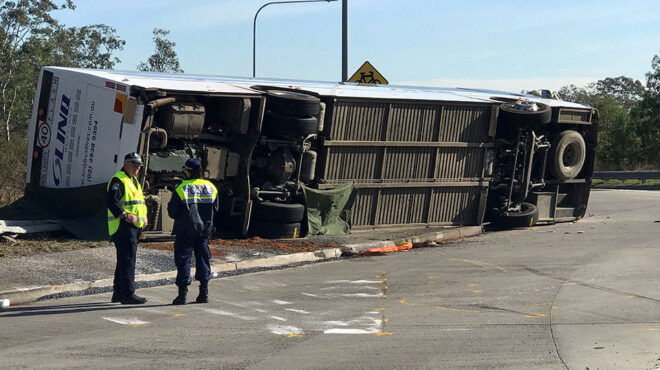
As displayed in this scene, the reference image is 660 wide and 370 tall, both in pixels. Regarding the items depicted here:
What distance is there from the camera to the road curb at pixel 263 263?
9.90 m

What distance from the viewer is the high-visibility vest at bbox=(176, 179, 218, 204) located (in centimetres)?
963

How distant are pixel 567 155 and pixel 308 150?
6.78 m

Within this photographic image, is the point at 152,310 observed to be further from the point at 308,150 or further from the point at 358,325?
the point at 308,150

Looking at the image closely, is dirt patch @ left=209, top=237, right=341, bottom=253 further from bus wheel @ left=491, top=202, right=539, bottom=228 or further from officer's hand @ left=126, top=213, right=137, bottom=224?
bus wheel @ left=491, top=202, right=539, bottom=228

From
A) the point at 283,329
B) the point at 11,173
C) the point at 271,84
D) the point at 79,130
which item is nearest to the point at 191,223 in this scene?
the point at 283,329

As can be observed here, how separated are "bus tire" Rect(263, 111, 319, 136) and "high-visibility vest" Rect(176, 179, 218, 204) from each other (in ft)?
17.0

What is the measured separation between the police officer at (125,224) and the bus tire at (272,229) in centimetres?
551

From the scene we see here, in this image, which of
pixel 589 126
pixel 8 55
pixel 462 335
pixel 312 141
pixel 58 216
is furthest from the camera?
pixel 8 55

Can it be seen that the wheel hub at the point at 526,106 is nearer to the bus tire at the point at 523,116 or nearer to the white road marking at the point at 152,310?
the bus tire at the point at 523,116

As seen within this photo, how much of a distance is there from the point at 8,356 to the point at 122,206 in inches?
106

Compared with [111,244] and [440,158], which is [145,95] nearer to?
[111,244]

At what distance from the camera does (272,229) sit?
595 inches

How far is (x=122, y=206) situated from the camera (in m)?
9.56

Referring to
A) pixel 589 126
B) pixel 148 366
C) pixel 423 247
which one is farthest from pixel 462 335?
pixel 589 126
